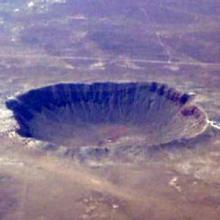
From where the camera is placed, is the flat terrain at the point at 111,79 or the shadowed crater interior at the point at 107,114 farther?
the shadowed crater interior at the point at 107,114

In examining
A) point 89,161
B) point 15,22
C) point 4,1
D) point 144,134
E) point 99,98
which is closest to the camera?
point 89,161

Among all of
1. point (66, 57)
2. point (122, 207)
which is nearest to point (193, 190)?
point (122, 207)

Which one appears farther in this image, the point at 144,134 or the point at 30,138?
the point at 144,134

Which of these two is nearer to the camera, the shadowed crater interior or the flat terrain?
the flat terrain

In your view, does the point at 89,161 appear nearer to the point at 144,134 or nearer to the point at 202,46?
the point at 144,134

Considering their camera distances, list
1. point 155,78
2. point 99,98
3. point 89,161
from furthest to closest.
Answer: point 155,78 → point 99,98 → point 89,161
